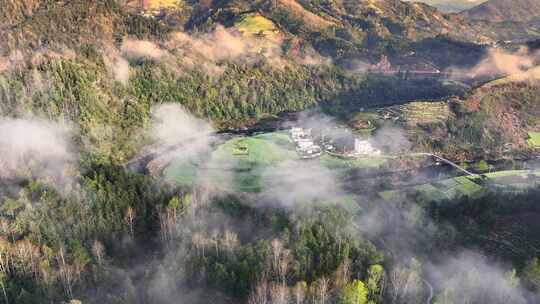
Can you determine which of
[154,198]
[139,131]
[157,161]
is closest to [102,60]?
[139,131]

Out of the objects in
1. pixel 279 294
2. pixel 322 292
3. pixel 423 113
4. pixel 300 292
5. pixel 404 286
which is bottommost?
pixel 404 286

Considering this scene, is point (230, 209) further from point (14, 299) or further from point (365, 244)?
point (14, 299)

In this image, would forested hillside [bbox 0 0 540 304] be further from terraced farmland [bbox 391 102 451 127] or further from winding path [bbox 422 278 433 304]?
terraced farmland [bbox 391 102 451 127]

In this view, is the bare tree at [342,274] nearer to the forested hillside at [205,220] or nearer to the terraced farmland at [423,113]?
the forested hillside at [205,220]

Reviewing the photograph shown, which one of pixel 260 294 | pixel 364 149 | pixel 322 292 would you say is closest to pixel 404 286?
pixel 322 292

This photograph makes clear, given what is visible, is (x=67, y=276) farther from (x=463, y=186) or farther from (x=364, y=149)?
(x=463, y=186)

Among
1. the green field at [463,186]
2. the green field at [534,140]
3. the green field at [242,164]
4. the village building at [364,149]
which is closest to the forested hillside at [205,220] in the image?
the green field at [242,164]

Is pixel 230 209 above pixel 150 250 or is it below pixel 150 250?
above
